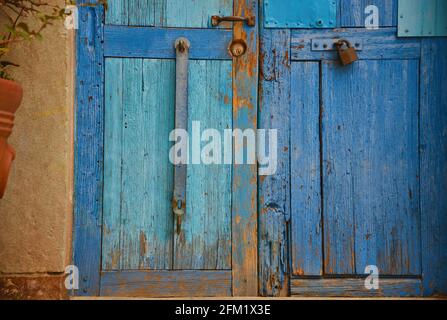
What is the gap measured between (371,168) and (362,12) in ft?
2.36

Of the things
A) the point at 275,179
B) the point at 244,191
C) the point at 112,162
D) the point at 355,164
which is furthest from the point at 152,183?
the point at 355,164

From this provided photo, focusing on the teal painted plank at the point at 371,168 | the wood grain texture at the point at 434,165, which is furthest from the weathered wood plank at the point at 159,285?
the wood grain texture at the point at 434,165

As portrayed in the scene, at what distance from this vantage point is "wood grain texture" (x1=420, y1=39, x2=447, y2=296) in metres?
3.41

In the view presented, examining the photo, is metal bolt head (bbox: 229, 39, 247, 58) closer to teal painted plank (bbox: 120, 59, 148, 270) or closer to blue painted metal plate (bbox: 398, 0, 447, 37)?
teal painted plank (bbox: 120, 59, 148, 270)

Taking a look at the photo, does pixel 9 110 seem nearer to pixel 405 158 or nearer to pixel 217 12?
pixel 217 12

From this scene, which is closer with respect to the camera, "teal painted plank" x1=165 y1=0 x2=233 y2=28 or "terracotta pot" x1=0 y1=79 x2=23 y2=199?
"terracotta pot" x1=0 y1=79 x2=23 y2=199

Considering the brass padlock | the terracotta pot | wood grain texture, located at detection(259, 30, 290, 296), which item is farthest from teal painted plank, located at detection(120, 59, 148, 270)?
the brass padlock

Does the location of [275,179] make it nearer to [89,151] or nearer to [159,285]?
[159,285]

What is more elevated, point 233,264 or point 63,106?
point 63,106

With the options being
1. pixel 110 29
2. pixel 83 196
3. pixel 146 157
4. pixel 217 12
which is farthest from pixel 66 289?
pixel 217 12

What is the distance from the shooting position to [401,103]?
3.44m

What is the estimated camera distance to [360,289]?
134 inches

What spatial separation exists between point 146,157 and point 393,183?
1133mm

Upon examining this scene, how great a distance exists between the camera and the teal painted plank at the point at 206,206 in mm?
3420
